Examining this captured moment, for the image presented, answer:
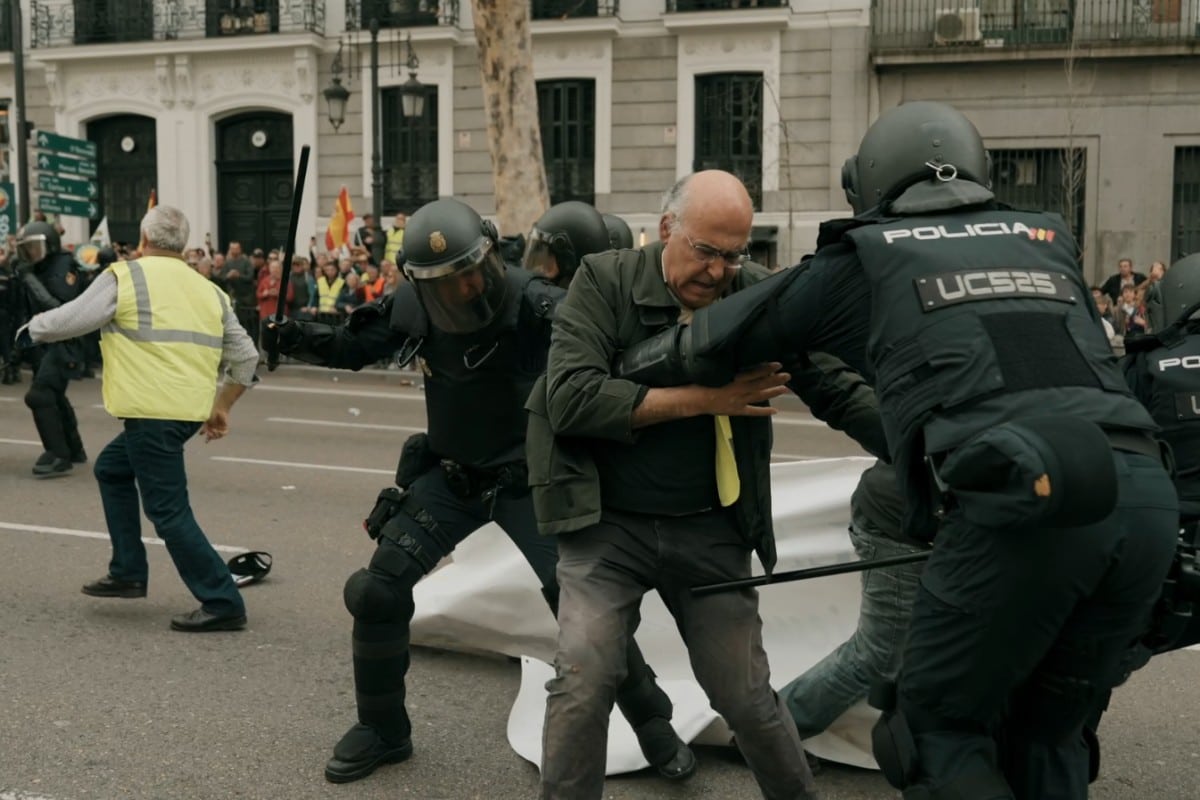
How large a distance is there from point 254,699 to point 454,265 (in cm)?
190

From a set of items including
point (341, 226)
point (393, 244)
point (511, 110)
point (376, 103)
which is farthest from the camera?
point (341, 226)

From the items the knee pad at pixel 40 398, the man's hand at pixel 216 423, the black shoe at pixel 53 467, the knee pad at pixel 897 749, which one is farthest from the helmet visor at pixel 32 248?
the knee pad at pixel 897 749

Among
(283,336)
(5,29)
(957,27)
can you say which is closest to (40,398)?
(283,336)

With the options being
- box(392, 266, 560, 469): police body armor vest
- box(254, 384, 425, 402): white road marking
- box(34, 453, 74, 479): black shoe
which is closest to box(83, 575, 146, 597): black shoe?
box(392, 266, 560, 469): police body armor vest

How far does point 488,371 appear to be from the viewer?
4.09 meters

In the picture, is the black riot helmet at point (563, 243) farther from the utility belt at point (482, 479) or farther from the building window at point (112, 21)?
the building window at point (112, 21)

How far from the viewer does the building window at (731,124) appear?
77.3ft

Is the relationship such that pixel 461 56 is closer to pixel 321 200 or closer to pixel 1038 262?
pixel 321 200

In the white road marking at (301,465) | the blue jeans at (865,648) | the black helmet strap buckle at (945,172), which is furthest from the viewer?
the white road marking at (301,465)

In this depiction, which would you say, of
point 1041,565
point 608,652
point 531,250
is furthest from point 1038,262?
point 531,250

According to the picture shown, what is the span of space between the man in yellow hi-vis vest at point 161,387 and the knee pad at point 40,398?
169 inches

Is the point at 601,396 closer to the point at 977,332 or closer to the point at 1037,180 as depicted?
the point at 977,332

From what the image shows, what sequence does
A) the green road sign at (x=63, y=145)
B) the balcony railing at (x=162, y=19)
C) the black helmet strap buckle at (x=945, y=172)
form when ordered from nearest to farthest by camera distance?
1. the black helmet strap buckle at (x=945, y=172)
2. the green road sign at (x=63, y=145)
3. the balcony railing at (x=162, y=19)

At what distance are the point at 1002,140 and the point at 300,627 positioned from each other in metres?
19.4
